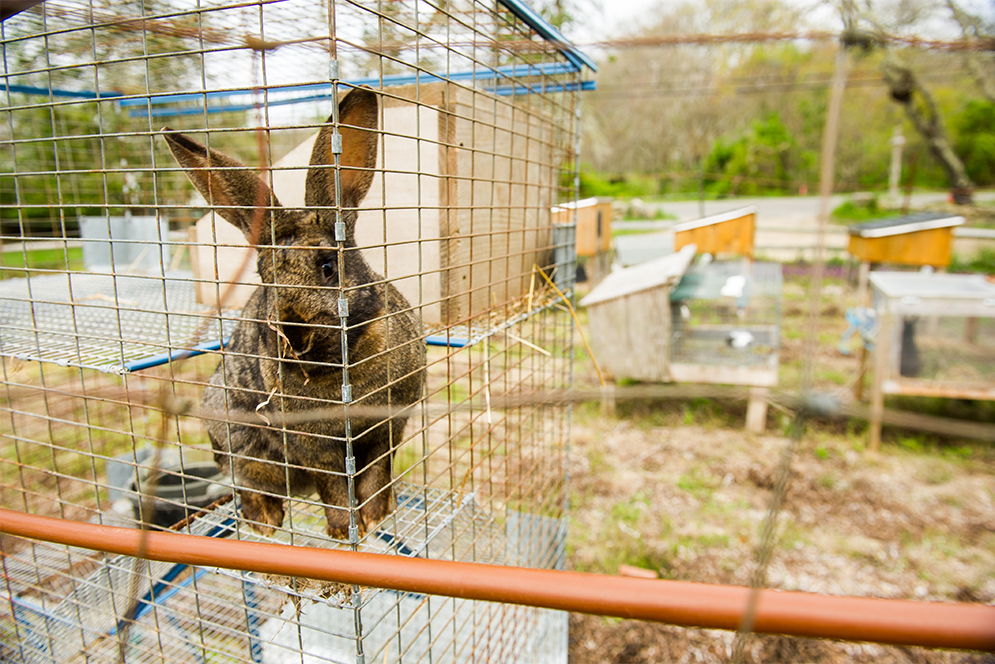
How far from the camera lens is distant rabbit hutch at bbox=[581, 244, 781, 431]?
17.4 feet

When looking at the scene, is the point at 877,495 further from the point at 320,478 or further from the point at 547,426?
the point at 320,478

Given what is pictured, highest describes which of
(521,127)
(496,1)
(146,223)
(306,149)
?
(496,1)

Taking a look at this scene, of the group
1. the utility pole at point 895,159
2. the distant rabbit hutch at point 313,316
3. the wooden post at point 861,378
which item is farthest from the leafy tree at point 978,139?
the distant rabbit hutch at point 313,316

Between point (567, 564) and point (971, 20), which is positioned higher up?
point (971, 20)

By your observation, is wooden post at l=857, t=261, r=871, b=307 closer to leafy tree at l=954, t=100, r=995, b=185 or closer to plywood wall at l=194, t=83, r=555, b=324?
plywood wall at l=194, t=83, r=555, b=324

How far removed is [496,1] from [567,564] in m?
3.21

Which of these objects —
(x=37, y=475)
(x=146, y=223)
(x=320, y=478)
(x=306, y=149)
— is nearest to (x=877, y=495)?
(x=320, y=478)

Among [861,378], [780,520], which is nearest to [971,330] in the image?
[861,378]

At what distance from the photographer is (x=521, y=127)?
8.62ft

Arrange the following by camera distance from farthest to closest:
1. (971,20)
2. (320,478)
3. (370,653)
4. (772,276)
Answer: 1. (971,20)
2. (772,276)
3. (370,653)
4. (320,478)

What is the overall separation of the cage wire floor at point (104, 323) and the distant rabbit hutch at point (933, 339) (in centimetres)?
518

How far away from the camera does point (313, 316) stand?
159cm

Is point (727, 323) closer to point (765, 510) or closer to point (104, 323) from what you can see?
point (765, 510)

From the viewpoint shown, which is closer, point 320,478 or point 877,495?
point 320,478
